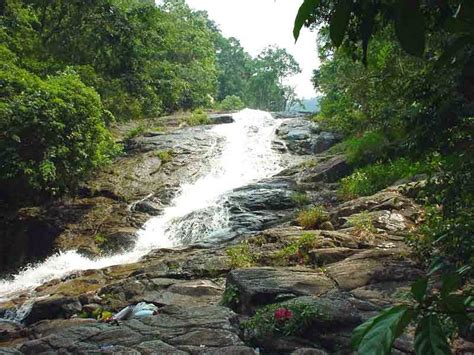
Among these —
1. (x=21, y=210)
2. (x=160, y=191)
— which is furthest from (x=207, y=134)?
(x=21, y=210)

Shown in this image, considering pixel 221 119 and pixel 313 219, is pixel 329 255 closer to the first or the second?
pixel 313 219

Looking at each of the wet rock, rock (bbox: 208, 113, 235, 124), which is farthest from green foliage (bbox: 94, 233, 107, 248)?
rock (bbox: 208, 113, 235, 124)

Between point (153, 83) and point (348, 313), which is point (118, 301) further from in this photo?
point (153, 83)

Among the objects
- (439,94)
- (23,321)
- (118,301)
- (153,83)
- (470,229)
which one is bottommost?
Result: (23,321)

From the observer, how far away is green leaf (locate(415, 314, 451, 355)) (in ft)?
2.50

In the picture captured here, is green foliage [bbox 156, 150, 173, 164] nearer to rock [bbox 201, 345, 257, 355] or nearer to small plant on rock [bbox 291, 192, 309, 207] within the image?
small plant on rock [bbox 291, 192, 309, 207]

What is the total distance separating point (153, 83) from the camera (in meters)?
18.3

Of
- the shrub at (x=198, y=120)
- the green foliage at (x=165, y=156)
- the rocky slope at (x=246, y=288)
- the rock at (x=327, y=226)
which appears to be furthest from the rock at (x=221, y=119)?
the rock at (x=327, y=226)

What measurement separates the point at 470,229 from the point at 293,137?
54.0 ft

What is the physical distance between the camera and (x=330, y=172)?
44.4 ft

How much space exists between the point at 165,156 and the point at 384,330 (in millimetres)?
16626

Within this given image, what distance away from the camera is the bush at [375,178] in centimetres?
1105

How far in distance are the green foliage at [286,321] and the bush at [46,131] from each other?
28.3 ft

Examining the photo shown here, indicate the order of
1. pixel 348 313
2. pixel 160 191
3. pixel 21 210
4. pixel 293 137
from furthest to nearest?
pixel 293 137 < pixel 160 191 < pixel 21 210 < pixel 348 313
